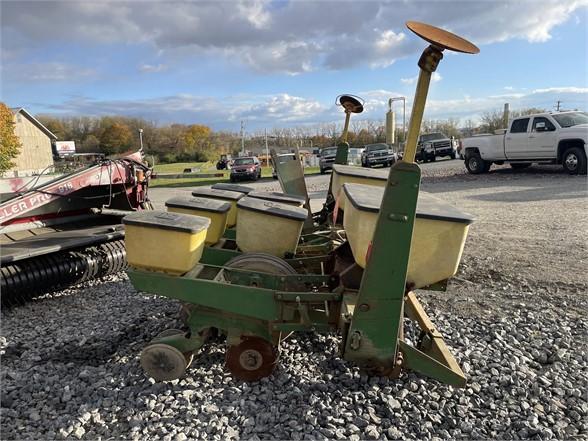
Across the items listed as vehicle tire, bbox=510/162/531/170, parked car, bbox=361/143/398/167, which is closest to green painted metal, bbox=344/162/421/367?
vehicle tire, bbox=510/162/531/170

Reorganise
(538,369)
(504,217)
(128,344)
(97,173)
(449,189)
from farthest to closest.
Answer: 1. (449,189)
2. (504,217)
3. (97,173)
4. (128,344)
5. (538,369)

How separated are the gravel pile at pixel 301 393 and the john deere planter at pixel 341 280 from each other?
0.21 m

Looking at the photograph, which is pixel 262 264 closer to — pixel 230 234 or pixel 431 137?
pixel 230 234

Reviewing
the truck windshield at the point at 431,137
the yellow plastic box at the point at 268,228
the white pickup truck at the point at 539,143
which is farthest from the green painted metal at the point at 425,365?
the truck windshield at the point at 431,137

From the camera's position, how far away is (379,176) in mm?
4504

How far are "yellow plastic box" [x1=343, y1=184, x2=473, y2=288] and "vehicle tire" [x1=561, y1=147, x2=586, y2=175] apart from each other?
14.2 metres

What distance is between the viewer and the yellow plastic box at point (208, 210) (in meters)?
3.78

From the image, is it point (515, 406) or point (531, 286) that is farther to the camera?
point (531, 286)

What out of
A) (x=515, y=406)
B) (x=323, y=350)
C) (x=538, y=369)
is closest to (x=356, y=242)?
(x=323, y=350)

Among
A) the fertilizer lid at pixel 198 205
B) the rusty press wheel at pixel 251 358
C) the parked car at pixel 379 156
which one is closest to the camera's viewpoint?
the rusty press wheel at pixel 251 358

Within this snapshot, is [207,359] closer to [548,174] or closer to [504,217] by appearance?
[504,217]

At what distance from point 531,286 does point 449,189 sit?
9891mm

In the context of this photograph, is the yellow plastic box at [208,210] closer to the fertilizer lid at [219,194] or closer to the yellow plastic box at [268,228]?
the yellow plastic box at [268,228]

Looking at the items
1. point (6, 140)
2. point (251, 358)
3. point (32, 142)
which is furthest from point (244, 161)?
point (32, 142)
